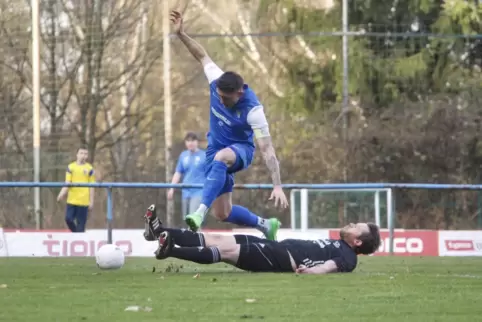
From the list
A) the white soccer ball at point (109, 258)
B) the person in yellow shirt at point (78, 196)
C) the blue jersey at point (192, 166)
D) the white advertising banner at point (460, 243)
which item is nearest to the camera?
the white soccer ball at point (109, 258)

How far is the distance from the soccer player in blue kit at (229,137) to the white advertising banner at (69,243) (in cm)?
640

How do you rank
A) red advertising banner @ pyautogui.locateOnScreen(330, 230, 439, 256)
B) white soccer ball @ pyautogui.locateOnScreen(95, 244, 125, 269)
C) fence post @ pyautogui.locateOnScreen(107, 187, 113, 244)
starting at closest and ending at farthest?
1. white soccer ball @ pyautogui.locateOnScreen(95, 244, 125, 269)
2. fence post @ pyautogui.locateOnScreen(107, 187, 113, 244)
3. red advertising banner @ pyautogui.locateOnScreen(330, 230, 439, 256)

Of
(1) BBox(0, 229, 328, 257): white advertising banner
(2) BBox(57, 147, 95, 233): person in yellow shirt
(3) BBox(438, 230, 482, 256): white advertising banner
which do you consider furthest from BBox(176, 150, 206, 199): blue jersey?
(3) BBox(438, 230, 482, 256): white advertising banner

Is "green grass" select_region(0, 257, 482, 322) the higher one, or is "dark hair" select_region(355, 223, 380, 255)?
"dark hair" select_region(355, 223, 380, 255)

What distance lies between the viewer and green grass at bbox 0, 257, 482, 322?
7352mm

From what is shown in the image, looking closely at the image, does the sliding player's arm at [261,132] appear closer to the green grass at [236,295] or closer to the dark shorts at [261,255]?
the dark shorts at [261,255]

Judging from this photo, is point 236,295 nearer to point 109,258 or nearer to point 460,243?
point 109,258

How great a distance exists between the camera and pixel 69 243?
18.5m

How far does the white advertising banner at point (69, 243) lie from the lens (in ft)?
60.0

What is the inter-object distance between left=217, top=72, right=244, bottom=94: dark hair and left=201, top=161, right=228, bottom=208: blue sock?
76cm

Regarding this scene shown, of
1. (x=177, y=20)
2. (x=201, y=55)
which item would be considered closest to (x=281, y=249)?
(x=201, y=55)

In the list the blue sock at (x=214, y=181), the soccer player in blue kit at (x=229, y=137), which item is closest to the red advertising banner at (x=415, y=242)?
the soccer player in blue kit at (x=229, y=137)

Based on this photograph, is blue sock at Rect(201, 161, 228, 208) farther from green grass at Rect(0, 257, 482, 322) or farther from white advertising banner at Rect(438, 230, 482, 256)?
white advertising banner at Rect(438, 230, 482, 256)

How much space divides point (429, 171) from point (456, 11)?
5688 mm
